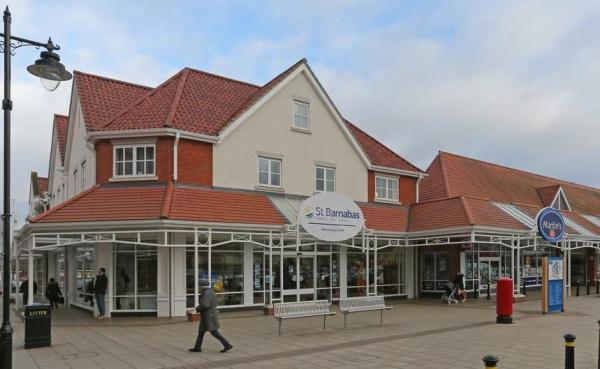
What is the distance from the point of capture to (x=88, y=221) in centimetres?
1695

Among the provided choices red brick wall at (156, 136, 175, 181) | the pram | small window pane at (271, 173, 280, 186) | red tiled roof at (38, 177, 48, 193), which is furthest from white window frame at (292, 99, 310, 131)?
red tiled roof at (38, 177, 48, 193)

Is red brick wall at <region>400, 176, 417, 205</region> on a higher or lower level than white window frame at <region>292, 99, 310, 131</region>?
lower

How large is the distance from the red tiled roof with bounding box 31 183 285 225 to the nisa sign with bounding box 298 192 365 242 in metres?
1.74

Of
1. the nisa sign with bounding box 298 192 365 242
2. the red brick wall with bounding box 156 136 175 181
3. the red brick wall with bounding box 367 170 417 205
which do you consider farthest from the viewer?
the red brick wall with bounding box 367 170 417 205

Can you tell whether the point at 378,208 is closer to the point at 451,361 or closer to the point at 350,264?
the point at 350,264

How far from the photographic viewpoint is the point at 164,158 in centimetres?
1894

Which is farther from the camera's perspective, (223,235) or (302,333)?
(223,235)

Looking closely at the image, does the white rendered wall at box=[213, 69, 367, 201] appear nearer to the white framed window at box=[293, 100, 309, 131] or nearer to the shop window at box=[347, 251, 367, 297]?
the white framed window at box=[293, 100, 309, 131]

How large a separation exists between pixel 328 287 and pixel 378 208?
447cm

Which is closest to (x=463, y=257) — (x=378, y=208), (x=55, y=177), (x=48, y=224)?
(x=378, y=208)

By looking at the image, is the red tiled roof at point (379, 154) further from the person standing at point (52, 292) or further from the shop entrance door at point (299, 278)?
the person standing at point (52, 292)

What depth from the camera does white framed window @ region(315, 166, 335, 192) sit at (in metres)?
23.3

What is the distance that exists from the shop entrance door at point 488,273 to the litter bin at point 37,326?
1966 cm

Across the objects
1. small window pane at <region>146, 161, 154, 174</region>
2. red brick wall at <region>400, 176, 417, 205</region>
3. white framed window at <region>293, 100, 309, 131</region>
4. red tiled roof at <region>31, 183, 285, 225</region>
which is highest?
white framed window at <region>293, 100, 309, 131</region>
